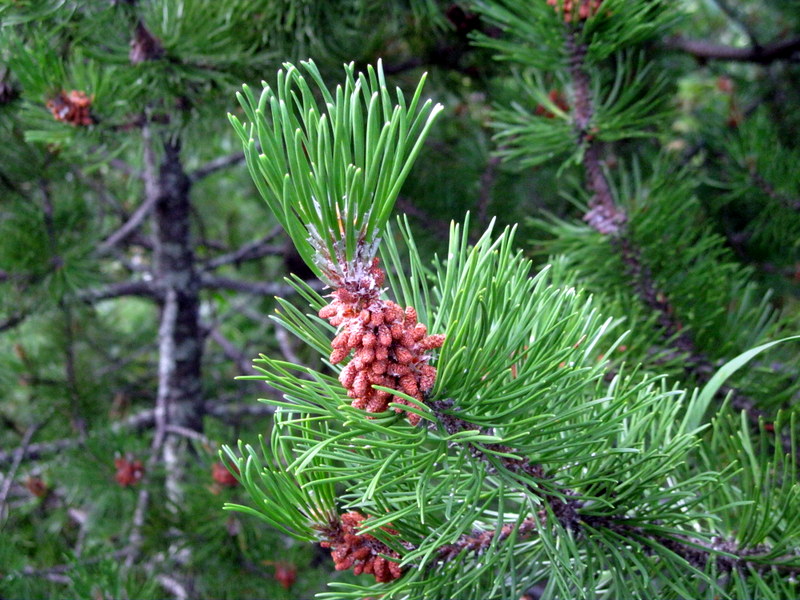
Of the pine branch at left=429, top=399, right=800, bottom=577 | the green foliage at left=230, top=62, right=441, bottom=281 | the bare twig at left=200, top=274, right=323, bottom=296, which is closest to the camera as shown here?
the green foliage at left=230, top=62, right=441, bottom=281

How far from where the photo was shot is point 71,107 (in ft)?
2.71

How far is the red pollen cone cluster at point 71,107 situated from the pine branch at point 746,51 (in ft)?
3.40

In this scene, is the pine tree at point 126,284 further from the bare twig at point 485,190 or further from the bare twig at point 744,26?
the bare twig at point 744,26

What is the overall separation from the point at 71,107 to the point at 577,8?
62cm

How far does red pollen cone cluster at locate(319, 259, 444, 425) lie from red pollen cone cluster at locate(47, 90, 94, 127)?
0.61 m

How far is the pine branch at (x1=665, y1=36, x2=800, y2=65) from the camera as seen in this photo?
4.11 feet

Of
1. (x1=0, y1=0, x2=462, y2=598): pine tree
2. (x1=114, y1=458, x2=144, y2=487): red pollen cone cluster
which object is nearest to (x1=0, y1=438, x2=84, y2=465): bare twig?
(x1=0, y1=0, x2=462, y2=598): pine tree

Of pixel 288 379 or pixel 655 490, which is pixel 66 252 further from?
pixel 655 490

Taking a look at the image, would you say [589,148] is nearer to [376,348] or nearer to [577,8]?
[577,8]

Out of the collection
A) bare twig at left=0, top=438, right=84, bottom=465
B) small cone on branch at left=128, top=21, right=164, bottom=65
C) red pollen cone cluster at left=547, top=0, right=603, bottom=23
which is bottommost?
bare twig at left=0, top=438, right=84, bottom=465

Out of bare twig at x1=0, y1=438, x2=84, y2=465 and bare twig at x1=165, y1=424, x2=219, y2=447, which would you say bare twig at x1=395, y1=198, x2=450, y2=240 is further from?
bare twig at x1=0, y1=438, x2=84, y2=465

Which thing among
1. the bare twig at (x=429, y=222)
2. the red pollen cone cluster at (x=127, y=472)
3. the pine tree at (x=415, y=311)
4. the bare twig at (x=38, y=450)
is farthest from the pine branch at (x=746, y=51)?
the bare twig at (x=38, y=450)

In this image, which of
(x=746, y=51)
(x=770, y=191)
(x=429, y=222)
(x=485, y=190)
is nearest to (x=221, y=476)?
(x=429, y=222)

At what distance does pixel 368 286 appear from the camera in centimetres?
38
